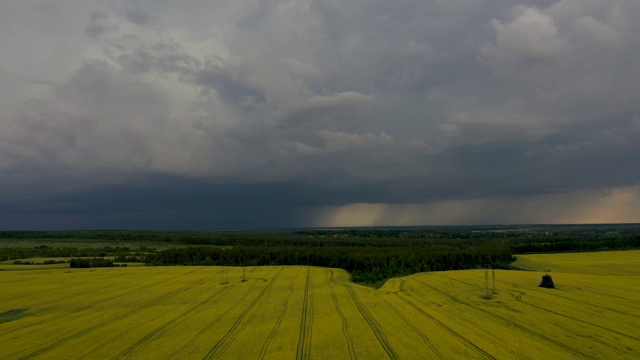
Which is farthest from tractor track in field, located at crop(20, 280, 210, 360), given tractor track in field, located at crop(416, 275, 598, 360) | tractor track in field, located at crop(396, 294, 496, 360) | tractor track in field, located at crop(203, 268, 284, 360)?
tractor track in field, located at crop(416, 275, 598, 360)

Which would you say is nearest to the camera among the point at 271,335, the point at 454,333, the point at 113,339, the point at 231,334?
the point at 454,333

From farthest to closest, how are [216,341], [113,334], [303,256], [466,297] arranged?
1. [303,256]
2. [466,297]
3. [113,334]
4. [216,341]

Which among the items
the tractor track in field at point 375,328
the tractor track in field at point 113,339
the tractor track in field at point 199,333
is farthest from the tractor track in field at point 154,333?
the tractor track in field at point 375,328

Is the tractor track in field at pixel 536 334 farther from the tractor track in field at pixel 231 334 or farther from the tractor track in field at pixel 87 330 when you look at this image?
the tractor track in field at pixel 87 330

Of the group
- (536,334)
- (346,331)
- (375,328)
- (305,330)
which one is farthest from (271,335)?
(536,334)

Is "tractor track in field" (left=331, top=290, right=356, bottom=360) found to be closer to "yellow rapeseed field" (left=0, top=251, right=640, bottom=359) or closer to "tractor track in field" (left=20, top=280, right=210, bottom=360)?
"yellow rapeseed field" (left=0, top=251, right=640, bottom=359)

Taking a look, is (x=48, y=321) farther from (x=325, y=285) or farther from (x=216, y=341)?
(x=325, y=285)

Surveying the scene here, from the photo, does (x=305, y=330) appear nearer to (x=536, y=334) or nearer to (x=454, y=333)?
(x=454, y=333)

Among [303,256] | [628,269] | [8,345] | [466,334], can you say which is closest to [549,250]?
[628,269]
